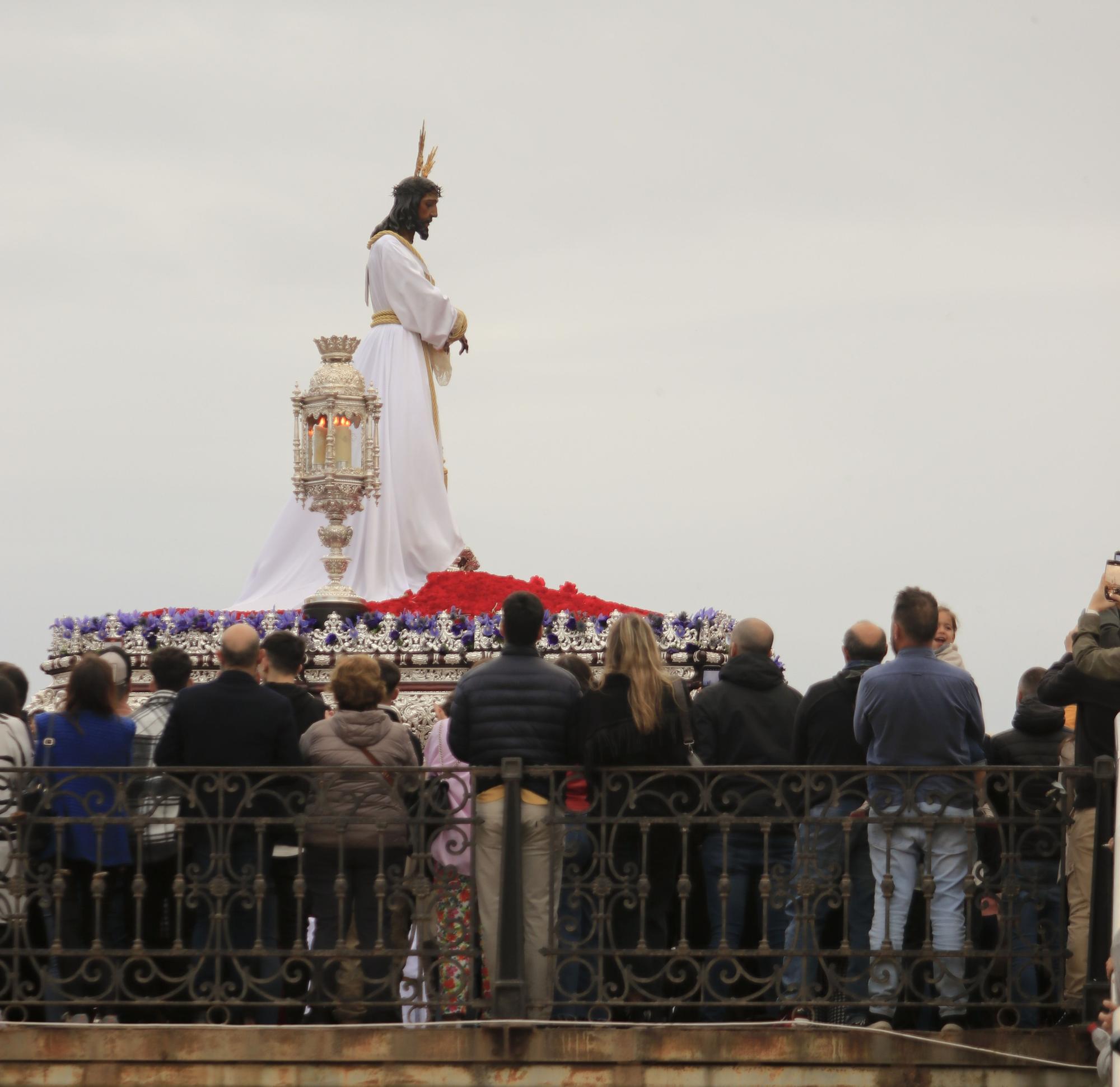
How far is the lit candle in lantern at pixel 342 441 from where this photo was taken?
18781mm

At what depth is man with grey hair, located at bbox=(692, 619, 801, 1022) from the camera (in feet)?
31.9

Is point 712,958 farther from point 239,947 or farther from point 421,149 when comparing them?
point 421,149

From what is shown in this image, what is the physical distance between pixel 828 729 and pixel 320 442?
968cm

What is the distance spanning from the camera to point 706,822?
9.59m

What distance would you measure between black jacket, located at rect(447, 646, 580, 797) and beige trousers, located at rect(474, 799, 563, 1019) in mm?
157

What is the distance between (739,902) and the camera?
9.93 meters

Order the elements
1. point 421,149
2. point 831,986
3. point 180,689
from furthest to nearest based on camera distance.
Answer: point 421,149, point 180,689, point 831,986

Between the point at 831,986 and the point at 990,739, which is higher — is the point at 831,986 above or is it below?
below

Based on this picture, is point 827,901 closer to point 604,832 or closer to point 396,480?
point 604,832

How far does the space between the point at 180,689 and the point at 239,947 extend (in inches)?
52.4

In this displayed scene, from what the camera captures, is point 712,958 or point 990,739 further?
point 990,739

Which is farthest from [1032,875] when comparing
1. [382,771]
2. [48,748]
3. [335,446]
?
[335,446]

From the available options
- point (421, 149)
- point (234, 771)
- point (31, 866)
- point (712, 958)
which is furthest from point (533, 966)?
point (421, 149)

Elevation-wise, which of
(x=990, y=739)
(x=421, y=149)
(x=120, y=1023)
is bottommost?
(x=120, y=1023)
